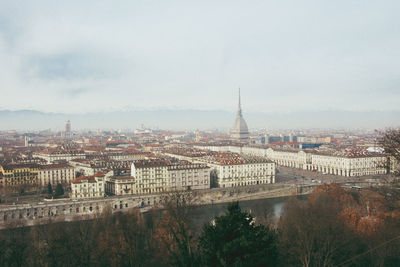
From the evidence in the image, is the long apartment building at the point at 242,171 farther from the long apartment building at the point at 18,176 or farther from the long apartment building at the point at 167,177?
the long apartment building at the point at 18,176

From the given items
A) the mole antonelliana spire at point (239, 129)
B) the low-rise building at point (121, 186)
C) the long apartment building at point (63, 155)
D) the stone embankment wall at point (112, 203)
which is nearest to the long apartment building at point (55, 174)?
the low-rise building at point (121, 186)

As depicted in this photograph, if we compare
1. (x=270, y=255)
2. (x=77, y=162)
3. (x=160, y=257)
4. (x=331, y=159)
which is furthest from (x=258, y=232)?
(x=331, y=159)

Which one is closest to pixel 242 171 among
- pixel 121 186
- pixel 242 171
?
pixel 242 171

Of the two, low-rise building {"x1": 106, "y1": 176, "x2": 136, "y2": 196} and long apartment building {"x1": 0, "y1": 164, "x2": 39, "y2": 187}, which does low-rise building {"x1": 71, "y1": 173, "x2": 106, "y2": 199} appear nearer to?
low-rise building {"x1": 106, "y1": 176, "x2": 136, "y2": 196}

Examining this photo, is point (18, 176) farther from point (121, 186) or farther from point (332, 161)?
point (332, 161)

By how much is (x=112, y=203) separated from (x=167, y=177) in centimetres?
509

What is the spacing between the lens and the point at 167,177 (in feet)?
91.8

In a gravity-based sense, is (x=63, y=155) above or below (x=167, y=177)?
above

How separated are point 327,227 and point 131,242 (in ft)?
21.4

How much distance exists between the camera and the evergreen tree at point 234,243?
6.24 m

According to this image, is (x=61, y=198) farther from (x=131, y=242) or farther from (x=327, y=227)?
(x=327, y=227)

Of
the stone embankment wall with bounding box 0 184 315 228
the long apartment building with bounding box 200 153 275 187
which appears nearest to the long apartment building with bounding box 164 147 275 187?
the long apartment building with bounding box 200 153 275 187

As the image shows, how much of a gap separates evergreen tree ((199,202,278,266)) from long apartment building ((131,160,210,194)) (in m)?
20.6

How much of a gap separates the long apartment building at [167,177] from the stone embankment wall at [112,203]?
1.51m
